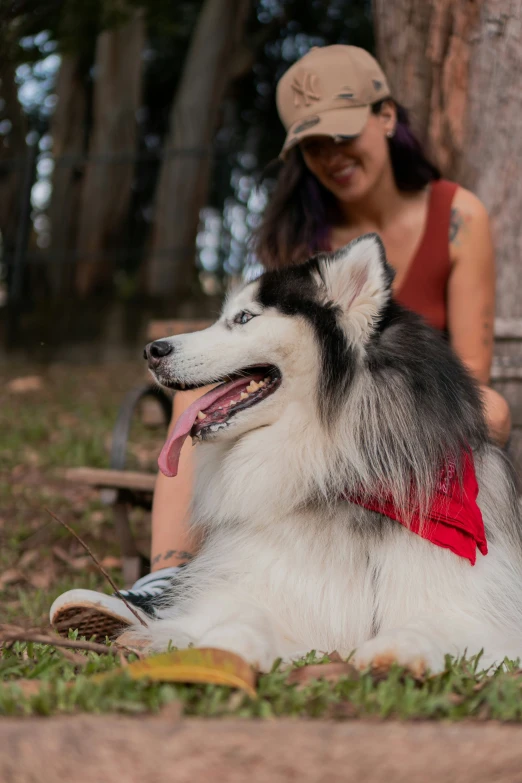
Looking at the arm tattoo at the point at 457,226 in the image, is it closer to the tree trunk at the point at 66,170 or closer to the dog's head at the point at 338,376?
the dog's head at the point at 338,376

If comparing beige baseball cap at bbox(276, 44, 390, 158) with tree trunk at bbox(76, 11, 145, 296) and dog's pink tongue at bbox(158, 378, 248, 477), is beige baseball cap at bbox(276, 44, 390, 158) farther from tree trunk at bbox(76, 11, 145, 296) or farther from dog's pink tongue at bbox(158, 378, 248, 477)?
tree trunk at bbox(76, 11, 145, 296)

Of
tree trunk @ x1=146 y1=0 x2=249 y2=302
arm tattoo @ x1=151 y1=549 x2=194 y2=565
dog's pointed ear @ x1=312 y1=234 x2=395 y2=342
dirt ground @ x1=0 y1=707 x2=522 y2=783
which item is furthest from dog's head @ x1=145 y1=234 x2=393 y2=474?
tree trunk @ x1=146 y1=0 x2=249 y2=302

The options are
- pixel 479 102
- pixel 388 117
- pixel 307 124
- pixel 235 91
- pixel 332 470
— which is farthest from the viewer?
pixel 235 91

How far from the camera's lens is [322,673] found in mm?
2064

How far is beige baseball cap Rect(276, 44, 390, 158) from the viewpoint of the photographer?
3.44 m

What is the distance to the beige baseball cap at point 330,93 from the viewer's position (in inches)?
135

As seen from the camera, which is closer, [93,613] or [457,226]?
[93,613]

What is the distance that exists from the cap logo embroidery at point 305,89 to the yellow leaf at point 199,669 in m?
2.37

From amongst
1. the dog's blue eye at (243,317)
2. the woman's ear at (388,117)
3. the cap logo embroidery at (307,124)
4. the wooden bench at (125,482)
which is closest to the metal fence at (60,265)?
→ the wooden bench at (125,482)

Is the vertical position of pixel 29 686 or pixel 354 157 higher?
pixel 354 157

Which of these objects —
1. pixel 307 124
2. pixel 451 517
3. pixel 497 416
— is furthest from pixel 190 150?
pixel 451 517

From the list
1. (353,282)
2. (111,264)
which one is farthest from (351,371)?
(111,264)

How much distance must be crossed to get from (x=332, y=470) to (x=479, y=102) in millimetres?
2665

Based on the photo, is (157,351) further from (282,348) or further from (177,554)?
(177,554)
